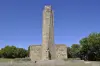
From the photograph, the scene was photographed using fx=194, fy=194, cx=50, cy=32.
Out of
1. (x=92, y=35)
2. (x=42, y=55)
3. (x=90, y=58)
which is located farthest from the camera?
(x=90, y=58)

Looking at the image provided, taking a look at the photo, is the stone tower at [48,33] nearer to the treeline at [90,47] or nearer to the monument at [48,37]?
the monument at [48,37]

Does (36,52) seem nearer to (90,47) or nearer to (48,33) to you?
(48,33)

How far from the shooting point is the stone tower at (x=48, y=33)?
39.6m

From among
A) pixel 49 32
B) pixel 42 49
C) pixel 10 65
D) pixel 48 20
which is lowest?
pixel 10 65

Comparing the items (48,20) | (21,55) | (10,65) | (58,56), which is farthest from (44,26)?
(21,55)

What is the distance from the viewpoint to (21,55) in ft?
289

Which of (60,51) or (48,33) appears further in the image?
(60,51)

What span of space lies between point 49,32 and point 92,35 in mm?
20951

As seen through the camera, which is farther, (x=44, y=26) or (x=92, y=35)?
(x=92, y=35)

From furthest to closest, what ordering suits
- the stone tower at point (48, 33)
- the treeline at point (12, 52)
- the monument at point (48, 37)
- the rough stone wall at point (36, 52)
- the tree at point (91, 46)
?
the treeline at point (12, 52) < the tree at point (91, 46) < the rough stone wall at point (36, 52) < the stone tower at point (48, 33) < the monument at point (48, 37)

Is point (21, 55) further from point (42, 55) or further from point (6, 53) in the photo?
point (42, 55)

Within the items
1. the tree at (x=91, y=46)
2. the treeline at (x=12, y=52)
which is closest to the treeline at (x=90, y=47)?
the tree at (x=91, y=46)

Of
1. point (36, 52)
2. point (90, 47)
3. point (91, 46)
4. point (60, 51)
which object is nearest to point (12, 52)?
point (90, 47)

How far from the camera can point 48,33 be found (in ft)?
132
